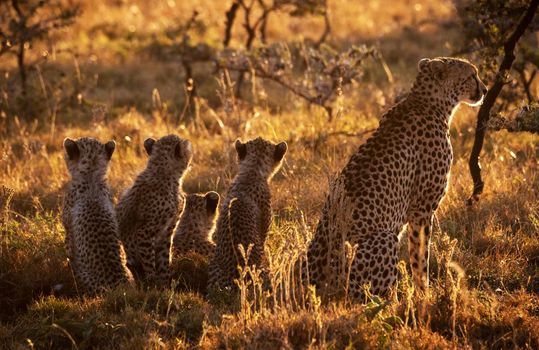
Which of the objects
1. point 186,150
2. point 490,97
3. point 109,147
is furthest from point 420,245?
point 109,147

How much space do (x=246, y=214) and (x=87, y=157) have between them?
1.18 m

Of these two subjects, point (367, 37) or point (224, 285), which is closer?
point (224, 285)

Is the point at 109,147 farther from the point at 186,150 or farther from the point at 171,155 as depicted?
the point at 186,150

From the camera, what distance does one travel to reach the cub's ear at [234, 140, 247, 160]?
652 cm

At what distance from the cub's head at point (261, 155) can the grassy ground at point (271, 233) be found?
40 centimetres

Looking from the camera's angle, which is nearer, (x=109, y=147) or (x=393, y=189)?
(x=393, y=189)

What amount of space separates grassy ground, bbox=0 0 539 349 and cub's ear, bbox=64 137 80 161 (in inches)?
23.2

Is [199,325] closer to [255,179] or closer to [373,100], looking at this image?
[255,179]

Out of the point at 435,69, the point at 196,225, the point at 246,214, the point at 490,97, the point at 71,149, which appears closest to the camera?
the point at 435,69

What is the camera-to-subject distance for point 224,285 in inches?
217

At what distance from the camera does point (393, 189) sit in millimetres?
5188

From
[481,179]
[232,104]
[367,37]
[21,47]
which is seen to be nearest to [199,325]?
[481,179]

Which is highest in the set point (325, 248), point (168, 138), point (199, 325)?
point (168, 138)

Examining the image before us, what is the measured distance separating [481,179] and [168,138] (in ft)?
7.91
